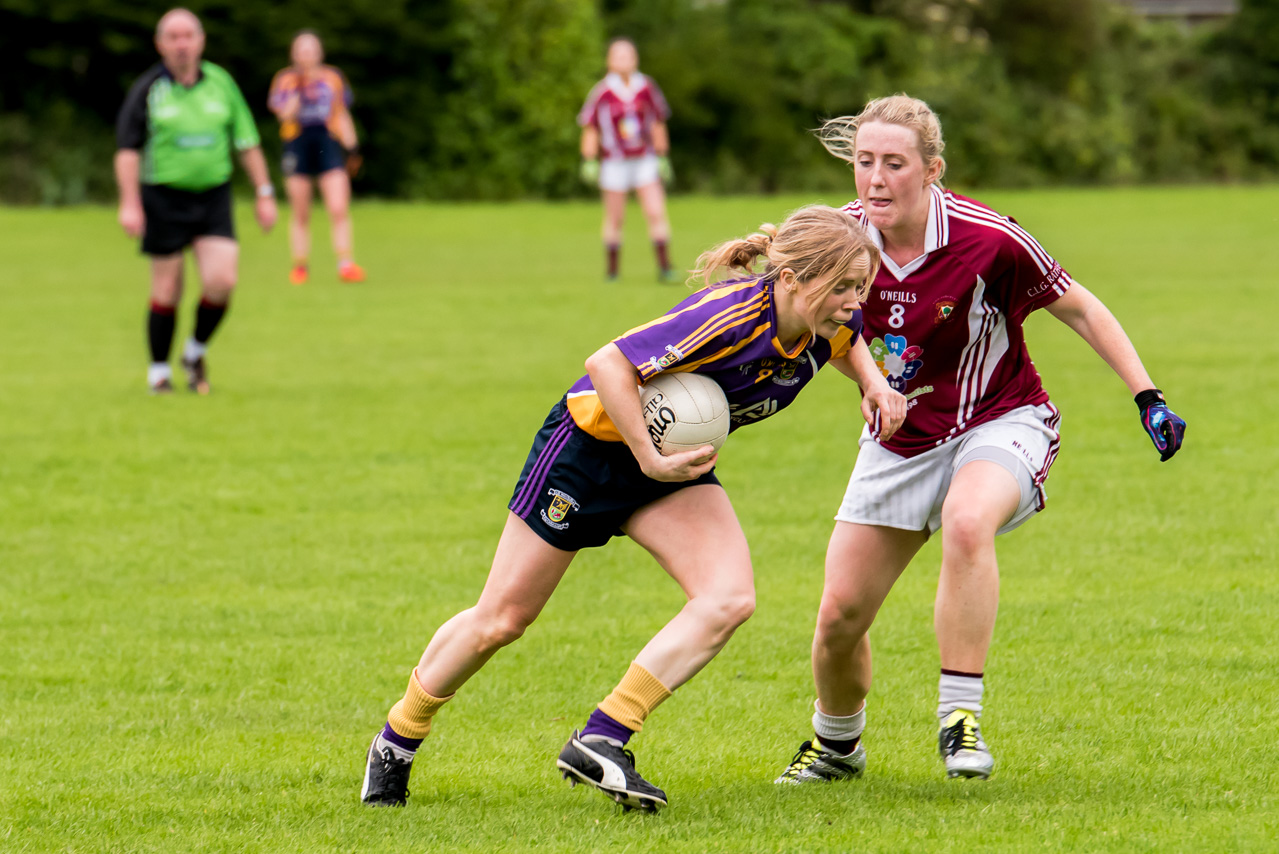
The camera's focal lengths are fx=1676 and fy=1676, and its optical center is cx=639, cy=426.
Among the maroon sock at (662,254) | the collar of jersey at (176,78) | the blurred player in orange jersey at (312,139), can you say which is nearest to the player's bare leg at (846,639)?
the collar of jersey at (176,78)

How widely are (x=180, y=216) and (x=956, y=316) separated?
7455mm

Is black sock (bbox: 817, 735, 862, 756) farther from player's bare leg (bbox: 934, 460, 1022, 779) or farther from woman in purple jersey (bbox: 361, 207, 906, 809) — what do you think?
woman in purple jersey (bbox: 361, 207, 906, 809)

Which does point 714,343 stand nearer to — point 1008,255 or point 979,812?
point 1008,255

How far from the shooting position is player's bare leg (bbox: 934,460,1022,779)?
4199 mm

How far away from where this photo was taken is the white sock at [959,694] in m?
4.28

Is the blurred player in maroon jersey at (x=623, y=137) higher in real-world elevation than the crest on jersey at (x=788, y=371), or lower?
higher

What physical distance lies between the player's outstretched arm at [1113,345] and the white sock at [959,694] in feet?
2.58

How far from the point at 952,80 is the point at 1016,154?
2.82 metres

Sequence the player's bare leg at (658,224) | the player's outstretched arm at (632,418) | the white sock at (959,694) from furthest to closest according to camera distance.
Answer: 1. the player's bare leg at (658,224)
2. the white sock at (959,694)
3. the player's outstretched arm at (632,418)

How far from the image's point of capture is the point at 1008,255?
14.6 feet

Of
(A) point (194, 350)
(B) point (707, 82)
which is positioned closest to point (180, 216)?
(A) point (194, 350)

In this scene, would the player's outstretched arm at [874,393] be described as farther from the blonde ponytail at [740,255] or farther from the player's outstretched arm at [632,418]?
the player's outstretched arm at [632,418]

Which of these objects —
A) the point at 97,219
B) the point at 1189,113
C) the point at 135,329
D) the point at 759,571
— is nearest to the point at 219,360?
the point at 135,329

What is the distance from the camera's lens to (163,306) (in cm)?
1109
